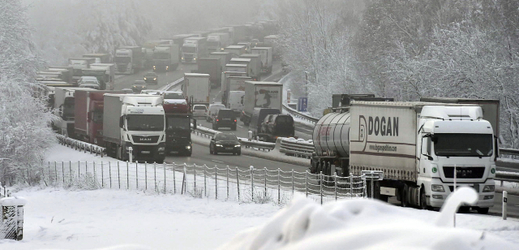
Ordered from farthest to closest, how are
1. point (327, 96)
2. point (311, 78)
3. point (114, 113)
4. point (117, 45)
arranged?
point (117, 45), point (311, 78), point (327, 96), point (114, 113)

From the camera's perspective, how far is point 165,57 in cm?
11812

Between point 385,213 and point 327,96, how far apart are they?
73.1 m

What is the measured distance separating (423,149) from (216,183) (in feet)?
20.7

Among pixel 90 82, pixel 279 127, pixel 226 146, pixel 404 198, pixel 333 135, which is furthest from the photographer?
pixel 90 82

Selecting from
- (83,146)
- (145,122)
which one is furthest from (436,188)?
(83,146)

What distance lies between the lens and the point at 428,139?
2261 centimetres

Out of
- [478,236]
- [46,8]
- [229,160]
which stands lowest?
[229,160]

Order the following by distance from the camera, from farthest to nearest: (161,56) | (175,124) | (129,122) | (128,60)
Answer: (128,60), (161,56), (175,124), (129,122)

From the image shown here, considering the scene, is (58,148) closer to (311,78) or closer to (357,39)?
(357,39)

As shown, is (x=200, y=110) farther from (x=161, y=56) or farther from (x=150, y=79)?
(x=161, y=56)

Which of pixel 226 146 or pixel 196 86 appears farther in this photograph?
pixel 196 86

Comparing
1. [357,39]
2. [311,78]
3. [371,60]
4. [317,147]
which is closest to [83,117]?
[317,147]

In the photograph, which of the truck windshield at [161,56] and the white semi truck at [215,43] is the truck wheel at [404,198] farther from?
the white semi truck at [215,43]

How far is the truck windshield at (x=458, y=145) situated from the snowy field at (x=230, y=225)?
2.27 meters
